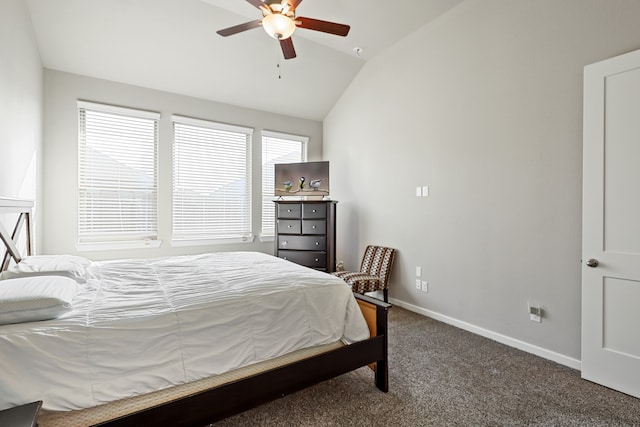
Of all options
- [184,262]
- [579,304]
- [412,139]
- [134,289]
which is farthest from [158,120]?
[579,304]

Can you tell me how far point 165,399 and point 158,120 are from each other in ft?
11.9

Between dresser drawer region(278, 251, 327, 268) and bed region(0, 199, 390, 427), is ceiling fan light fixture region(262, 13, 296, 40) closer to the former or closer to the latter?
bed region(0, 199, 390, 427)

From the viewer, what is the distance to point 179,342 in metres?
1.49

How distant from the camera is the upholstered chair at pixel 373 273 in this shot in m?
3.69

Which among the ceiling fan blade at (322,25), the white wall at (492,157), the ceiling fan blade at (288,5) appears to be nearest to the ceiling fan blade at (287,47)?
the ceiling fan blade at (322,25)

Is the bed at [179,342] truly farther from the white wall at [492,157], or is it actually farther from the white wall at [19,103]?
the white wall at [492,157]

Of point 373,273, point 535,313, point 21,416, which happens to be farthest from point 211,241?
point 535,313

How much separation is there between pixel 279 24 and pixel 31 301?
7.33ft

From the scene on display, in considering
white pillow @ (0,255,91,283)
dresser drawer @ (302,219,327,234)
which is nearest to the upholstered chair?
dresser drawer @ (302,219,327,234)

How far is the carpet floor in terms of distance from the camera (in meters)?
1.83

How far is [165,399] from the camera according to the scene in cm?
146

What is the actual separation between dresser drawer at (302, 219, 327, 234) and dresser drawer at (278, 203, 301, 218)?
0.15m

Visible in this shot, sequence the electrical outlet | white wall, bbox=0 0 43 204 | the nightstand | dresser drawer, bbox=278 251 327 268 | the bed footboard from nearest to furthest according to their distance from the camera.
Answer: the nightstand, the bed footboard, white wall, bbox=0 0 43 204, the electrical outlet, dresser drawer, bbox=278 251 327 268

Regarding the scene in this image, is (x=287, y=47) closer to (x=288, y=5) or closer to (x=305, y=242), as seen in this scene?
(x=288, y=5)
